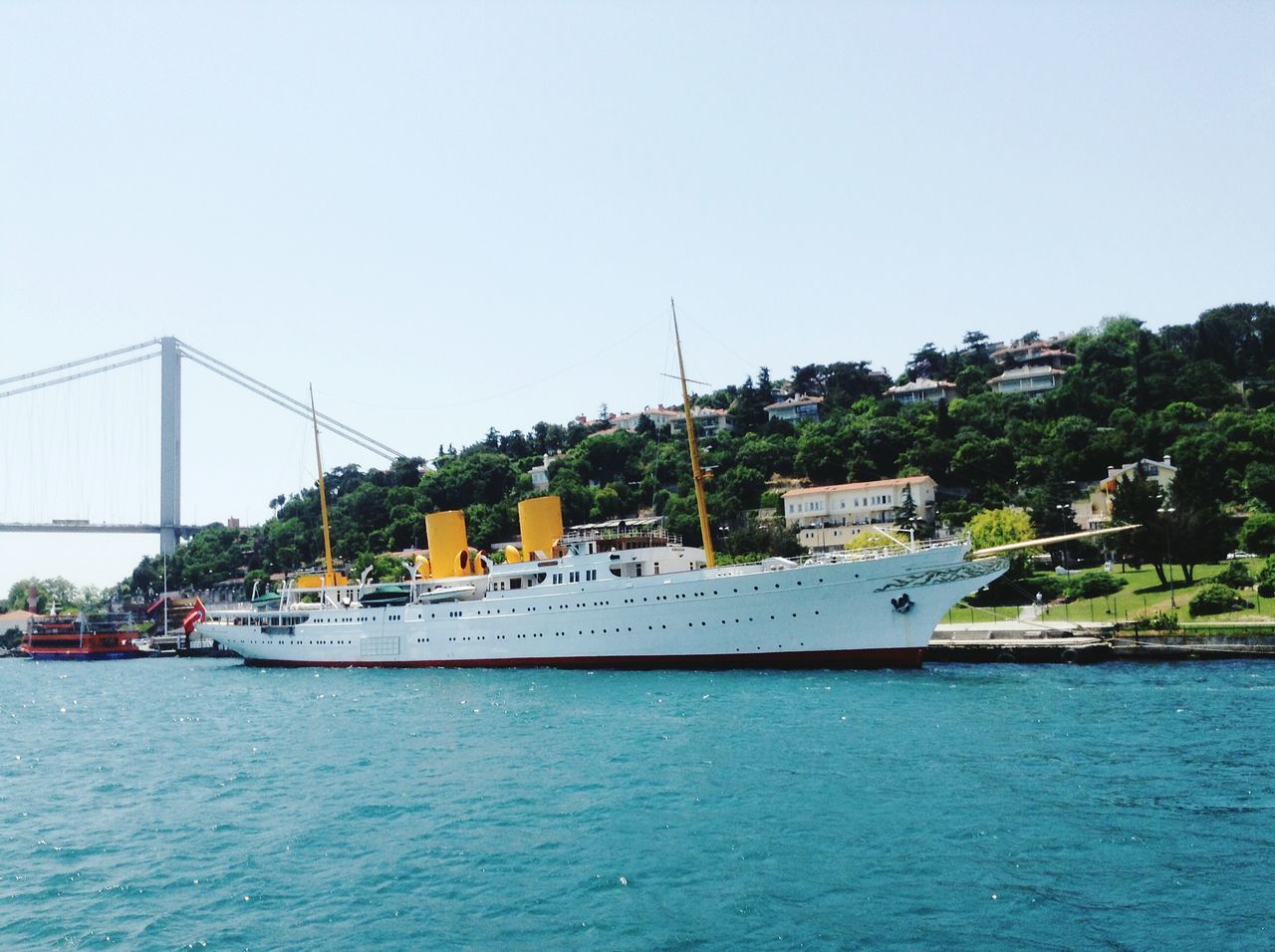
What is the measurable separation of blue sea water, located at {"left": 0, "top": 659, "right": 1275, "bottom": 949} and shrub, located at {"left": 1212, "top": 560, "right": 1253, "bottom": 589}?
1148 centimetres

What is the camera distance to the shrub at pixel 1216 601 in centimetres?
3419

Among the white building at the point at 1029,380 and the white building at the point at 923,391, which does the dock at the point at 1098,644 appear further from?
the white building at the point at 923,391

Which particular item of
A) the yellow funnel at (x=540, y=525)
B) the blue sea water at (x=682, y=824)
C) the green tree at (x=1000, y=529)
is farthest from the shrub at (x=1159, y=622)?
the yellow funnel at (x=540, y=525)

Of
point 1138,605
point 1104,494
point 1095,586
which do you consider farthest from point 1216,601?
point 1104,494

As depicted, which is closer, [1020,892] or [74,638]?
[1020,892]

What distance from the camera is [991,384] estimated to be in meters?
83.0

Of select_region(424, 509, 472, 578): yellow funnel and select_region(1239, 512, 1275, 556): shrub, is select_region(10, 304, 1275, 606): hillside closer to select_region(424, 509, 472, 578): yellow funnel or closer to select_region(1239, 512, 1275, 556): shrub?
select_region(1239, 512, 1275, 556): shrub

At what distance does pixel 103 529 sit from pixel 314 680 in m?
57.4

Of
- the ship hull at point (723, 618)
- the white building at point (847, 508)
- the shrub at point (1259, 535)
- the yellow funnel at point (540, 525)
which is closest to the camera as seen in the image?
the ship hull at point (723, 618)

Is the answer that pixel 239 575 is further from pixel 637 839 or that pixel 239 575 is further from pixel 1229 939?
pixel 1229 939

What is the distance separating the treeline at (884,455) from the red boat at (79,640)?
12.2 m

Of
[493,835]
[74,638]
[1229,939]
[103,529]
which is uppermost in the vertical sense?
[103,529]

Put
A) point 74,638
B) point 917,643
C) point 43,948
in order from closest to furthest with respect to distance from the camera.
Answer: point 43,948 → point 917,643 → point 74,638

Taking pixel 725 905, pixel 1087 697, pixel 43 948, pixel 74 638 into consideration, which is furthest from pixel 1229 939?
pixel 74 638
